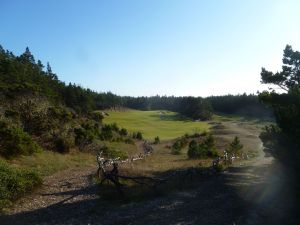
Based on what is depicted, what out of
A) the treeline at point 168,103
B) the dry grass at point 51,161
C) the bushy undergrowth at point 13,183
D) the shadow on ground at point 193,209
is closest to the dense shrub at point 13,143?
the dry grass at point 51,161

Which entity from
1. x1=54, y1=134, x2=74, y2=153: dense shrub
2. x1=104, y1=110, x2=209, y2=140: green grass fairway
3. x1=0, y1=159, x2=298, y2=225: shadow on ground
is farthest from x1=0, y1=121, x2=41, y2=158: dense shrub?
x1=104, y1=110, x2=209, y2=140: green grass fairway

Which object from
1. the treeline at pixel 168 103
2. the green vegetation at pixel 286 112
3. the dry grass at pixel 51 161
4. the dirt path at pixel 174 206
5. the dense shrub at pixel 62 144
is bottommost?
the dirt path at pixel 174 206

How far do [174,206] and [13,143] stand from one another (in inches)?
700

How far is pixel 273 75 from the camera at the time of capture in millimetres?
30125

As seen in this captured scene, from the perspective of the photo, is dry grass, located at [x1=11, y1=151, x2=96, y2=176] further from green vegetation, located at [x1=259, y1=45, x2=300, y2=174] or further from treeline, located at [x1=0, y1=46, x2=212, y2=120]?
green vegetation, located at [x1=259, y1=45, x2=300, y2=174]

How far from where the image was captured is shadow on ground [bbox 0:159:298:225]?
1806 cm

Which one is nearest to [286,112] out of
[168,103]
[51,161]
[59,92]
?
[51,161]

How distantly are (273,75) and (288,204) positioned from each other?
39.3 feet

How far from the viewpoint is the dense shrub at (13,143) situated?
33181 millimetres

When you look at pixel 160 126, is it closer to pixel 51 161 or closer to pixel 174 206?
pixel 51 161

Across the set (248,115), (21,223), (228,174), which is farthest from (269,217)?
(248,115)

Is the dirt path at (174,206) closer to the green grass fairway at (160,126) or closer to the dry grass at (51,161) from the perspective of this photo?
the dry grass at (51,161)

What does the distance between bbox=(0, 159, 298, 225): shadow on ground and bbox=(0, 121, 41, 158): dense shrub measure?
1065 centimetres

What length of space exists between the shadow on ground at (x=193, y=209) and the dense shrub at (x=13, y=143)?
10655 mm
